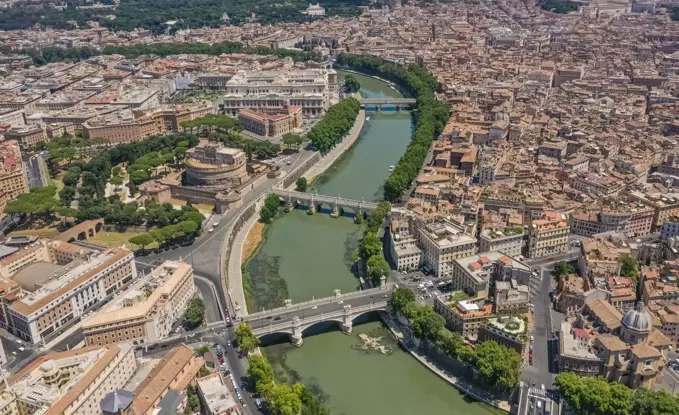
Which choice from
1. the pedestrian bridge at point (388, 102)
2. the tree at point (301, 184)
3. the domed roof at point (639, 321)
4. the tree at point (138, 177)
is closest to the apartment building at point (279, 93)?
the pedestrian bridge at point (388, 102)

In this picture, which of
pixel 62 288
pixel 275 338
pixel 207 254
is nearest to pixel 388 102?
pixel 207 254

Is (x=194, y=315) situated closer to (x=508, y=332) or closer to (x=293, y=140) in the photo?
(x=508, y=332)

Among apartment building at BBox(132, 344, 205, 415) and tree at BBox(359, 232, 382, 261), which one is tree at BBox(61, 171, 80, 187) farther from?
apartment building at BBox(132, 344, 205, 415)

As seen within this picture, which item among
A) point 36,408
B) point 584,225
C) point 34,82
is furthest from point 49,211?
point 34,82

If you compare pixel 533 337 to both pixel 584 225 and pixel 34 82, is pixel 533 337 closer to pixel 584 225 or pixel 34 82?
pixel 584 225

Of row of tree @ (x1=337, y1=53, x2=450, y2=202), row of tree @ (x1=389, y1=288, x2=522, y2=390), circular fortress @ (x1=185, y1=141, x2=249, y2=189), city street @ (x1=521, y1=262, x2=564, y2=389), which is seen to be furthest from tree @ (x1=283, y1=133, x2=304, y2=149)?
city street @ (x1=521, y1=262, x2=564, y2=389)

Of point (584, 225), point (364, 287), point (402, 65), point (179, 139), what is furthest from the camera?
point (402, 65)

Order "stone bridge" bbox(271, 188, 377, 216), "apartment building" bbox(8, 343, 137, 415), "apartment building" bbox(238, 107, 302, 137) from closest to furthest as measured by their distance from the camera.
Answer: "apartment building" bbox(8, 343, 137, 415) < "stone bridge" bbox(271, 188, 377, 216) < "apartment building" bbox(238, 107, 302, 137)
